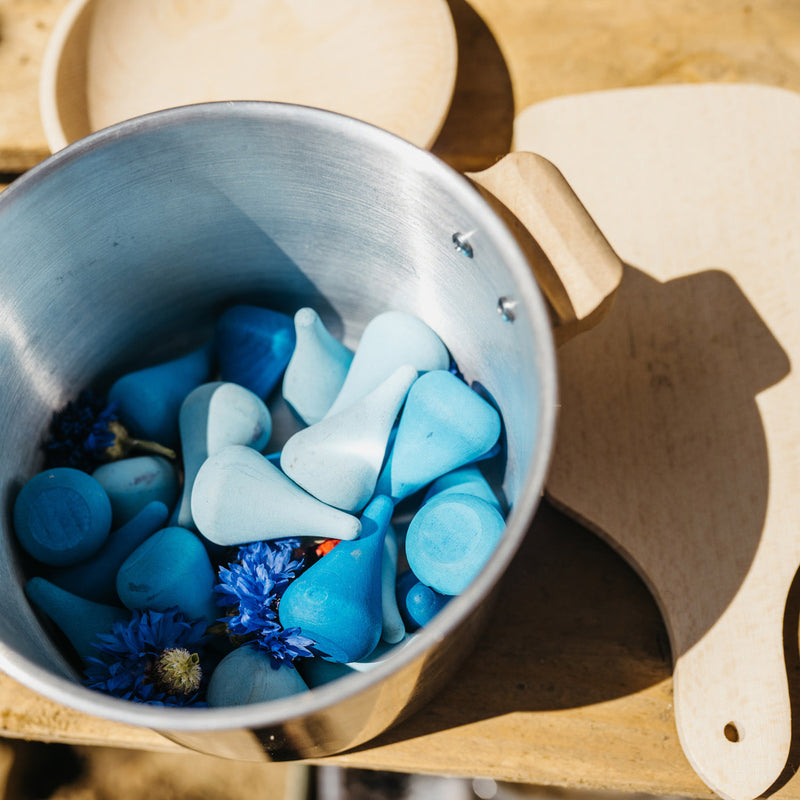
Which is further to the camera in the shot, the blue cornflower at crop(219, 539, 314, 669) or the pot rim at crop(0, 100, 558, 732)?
the blue cornflower at crop(219, 539, 314, 669)

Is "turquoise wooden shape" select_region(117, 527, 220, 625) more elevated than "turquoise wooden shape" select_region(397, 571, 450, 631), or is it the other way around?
"turquoise wooden shape" select_region(117, 527, 220, 625)

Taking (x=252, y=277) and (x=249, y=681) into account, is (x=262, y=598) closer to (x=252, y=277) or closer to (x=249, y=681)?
(x=249, y=681)

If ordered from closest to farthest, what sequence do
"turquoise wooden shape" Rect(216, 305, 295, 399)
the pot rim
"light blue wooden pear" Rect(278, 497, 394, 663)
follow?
the pot rim
"light blue wooden pear" Rect(278, 497, 394, 663)
"turquoise wooden shape" Rect(216, 305, 295, 399)

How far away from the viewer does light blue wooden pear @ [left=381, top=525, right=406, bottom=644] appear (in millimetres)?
414

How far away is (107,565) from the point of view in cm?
44

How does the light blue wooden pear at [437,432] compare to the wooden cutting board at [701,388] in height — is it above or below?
above

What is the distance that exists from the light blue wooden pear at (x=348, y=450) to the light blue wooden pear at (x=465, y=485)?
37 millimetres

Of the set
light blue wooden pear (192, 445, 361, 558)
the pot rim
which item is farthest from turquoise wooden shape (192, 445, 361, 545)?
the pot rim

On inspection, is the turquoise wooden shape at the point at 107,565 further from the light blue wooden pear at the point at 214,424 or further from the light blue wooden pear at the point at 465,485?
the light blue wooden pear at the point at 465,485

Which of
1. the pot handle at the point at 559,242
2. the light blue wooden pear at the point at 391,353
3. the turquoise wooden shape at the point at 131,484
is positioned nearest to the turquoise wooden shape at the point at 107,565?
the turquoise wooden shape at the point at 131,484

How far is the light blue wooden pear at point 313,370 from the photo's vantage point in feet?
1.49

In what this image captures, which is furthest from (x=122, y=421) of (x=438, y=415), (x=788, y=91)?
(x=788, y=91)

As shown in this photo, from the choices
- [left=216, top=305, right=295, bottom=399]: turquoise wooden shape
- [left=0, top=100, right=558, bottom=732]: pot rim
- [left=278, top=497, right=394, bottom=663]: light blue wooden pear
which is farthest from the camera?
[left=216, top=305, right=295, bottom=399]: turquoise wooden shape

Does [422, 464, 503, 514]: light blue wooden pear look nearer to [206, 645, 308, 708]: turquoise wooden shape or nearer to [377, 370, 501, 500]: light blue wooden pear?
[377, 370, 501, 500]: light blue wooden pear
